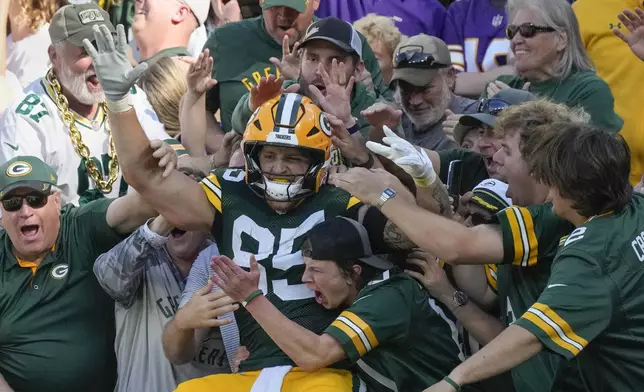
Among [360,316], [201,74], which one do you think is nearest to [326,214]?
[360,316]

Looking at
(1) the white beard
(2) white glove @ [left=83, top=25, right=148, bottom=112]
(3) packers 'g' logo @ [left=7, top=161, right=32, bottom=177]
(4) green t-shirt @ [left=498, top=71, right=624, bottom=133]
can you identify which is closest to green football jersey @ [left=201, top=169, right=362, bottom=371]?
(2) white glove @ [left=83, top=25, right=148, bottom=112]

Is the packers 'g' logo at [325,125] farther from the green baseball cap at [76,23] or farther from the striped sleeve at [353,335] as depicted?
the green baseball cap at [76,23]

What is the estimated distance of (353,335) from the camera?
5.27m

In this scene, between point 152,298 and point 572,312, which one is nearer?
point 572,312

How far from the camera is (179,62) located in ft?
25.7

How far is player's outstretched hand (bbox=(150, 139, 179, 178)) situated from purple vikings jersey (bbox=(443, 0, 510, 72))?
3.45 meters

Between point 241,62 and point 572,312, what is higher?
point 572,312

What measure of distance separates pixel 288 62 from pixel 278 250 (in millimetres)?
1550

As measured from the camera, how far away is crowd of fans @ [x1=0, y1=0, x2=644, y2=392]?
4777 mm

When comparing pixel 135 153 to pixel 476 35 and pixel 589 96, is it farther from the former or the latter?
pixel 476 35

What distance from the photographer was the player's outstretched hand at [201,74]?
269 inches

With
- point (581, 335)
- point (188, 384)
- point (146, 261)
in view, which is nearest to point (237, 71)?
point (146, 261)

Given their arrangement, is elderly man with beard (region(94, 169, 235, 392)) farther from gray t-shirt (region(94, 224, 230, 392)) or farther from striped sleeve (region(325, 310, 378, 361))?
striped sleeve (region(325, 310, 378, 361))

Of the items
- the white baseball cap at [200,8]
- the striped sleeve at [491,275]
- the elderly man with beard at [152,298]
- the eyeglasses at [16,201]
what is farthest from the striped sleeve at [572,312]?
the white baseball cap at [200,8]
